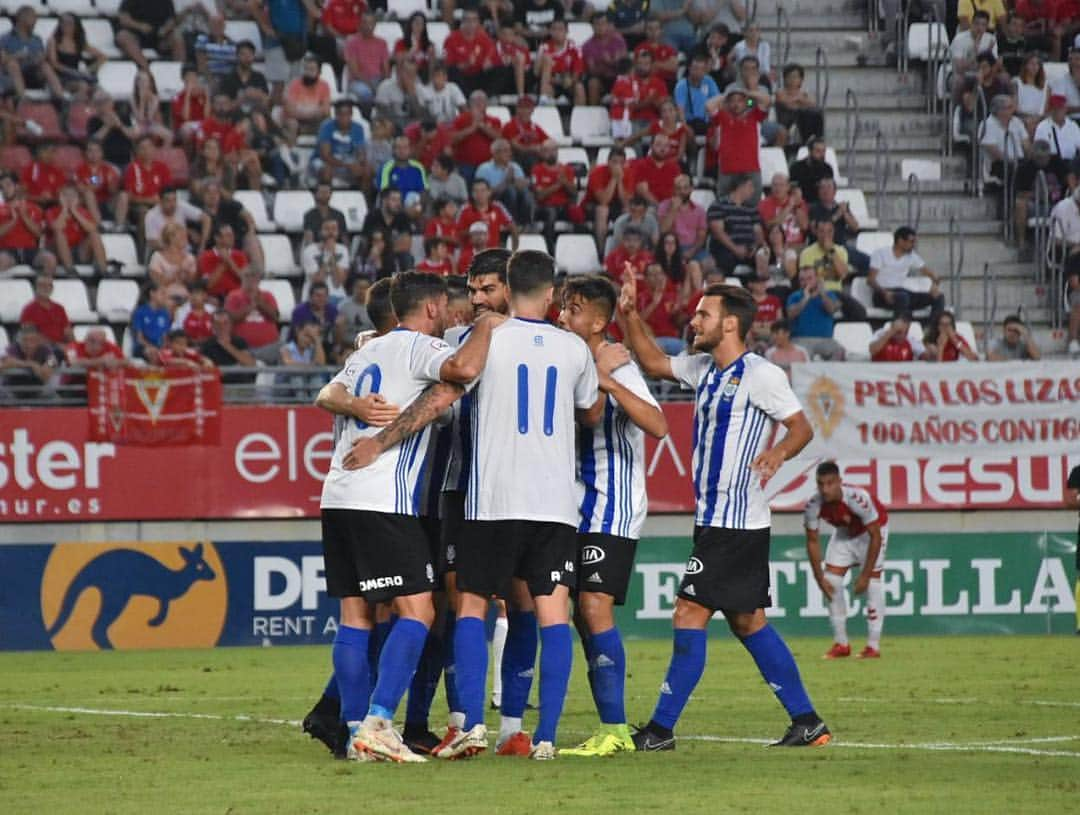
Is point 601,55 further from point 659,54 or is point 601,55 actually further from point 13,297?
point 13,297

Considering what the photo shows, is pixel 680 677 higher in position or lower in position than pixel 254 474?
lower

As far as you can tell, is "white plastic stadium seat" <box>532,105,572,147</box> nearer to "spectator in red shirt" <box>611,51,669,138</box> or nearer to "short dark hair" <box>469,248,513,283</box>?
"spectator in red shirt" <box>611,51,669,138</box>

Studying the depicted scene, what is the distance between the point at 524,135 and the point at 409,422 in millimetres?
15589

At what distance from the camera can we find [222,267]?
22344 millimetres

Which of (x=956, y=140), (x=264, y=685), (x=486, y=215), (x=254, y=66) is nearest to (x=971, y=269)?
(x=956, y=140)

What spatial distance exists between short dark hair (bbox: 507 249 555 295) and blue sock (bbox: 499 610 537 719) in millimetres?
1567

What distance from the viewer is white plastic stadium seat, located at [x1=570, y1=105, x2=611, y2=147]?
25703mm

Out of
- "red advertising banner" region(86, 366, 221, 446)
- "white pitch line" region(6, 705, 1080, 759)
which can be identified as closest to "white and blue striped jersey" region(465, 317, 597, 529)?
"white pitch line" region(6, 705, 1080, 759)

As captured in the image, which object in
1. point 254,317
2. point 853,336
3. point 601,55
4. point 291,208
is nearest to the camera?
point 254,317

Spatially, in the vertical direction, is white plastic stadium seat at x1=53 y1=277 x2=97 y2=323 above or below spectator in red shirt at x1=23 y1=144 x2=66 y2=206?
below

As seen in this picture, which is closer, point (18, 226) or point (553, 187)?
point (18, 226)

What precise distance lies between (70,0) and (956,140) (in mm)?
11799

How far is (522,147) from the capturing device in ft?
80.4

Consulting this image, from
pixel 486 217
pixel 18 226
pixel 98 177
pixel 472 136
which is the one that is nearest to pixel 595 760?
pixel 486 217
